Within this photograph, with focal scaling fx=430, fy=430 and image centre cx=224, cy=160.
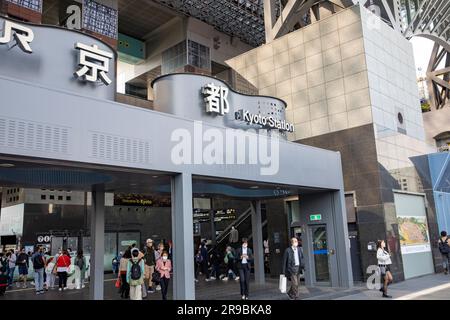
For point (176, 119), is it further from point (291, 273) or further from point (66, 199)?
point (66, 199)

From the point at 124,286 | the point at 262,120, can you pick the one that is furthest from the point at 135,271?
the point at 262,120

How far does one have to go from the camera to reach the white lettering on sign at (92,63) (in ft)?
34.4

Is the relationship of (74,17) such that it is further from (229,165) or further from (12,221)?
(229,165)

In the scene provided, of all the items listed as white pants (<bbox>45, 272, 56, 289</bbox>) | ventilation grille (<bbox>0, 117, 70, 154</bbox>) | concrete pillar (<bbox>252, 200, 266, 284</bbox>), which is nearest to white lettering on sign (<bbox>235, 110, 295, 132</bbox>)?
concrete pillar (<bbox>252, 200, 266, 284</bbox>)

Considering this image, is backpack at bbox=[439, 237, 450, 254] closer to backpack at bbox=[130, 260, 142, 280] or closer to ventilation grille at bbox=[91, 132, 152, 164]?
backpack at bbox=[130, 260, 142, 280]

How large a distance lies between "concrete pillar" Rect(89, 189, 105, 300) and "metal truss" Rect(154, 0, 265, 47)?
2198 centimetres

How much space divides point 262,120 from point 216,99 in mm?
2584

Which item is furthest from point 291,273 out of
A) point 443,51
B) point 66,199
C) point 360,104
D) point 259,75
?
point 443,51

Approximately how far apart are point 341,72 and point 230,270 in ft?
33.5

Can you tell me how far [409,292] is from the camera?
13297 millimetres

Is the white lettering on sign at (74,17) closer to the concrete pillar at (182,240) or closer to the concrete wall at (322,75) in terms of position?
the concrete wall at (322,75)

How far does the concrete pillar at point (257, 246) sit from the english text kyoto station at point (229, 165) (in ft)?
0.19

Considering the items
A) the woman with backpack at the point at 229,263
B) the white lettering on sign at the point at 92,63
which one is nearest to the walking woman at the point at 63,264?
the woman with backpack at the point at 229,263
